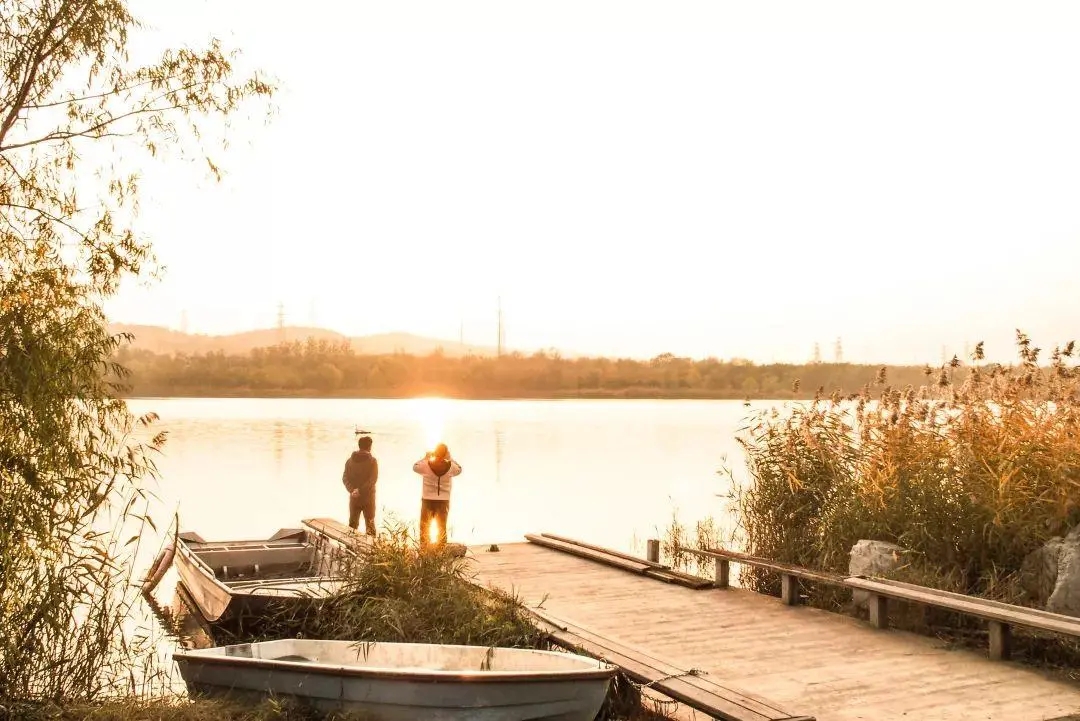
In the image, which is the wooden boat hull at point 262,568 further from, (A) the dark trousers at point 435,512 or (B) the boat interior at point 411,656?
(B) the boat interior at point 411,656

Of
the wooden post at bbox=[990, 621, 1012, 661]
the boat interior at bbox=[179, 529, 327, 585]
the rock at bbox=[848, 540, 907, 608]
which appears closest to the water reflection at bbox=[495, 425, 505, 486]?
the boat interior at bbox=[179, 529, 327, 585]

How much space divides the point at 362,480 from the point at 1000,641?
30.9 feet

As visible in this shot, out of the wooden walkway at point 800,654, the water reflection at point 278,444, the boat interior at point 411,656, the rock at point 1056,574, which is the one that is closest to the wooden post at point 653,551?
the wooden walkway at point 800,654

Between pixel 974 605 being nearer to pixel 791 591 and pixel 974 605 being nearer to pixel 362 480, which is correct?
pixel 791 591

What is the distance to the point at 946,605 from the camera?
7.89 metres

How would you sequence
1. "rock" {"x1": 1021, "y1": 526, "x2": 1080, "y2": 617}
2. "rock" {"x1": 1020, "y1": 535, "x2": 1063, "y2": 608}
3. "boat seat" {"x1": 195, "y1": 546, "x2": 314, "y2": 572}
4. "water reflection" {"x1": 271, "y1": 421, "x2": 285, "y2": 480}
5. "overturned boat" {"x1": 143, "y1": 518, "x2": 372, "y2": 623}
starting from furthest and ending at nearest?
"water reflection" {"x1": 271, "y1": 421, "x2": 285, "y2": 480} < "boat seat" {"x1": 195, "y1": 546, "x2": 314, "y2": 572} < "overturned boat" {"x1": 143, "y1": 518, "x2": 372, "y2": 623} < "rock" {"x1": 1020, "y1": 535, "x2": 1063, "y2": 608} < "rock" {"x1": 1021, "y1": 526, "x2": 1080, "y2": 617}

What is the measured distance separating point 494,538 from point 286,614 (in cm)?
1349

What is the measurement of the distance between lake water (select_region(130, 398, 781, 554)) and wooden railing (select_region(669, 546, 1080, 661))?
4261 millimetres

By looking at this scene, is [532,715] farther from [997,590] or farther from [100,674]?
[997,590]

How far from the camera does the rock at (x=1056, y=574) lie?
820 centimetres

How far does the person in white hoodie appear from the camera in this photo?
41.0 feet

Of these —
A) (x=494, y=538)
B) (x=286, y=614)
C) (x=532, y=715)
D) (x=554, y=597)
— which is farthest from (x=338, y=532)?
(x=494, y=538)

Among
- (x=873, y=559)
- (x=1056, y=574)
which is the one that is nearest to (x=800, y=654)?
(x=873, y=559)

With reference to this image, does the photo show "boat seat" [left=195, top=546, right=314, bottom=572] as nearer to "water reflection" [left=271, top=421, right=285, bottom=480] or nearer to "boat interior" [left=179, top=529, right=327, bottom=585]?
"boat interior" [left=179, top=529, right=327, bottom=585]
